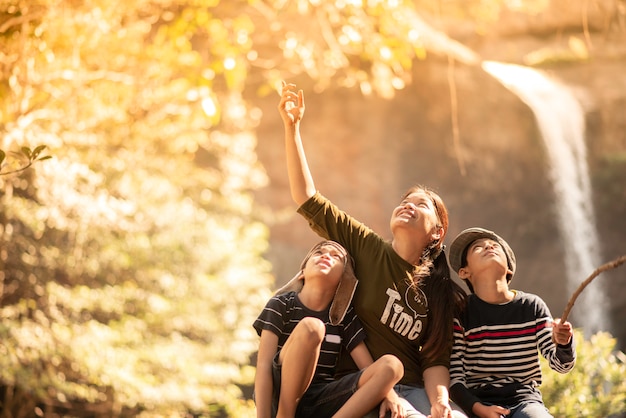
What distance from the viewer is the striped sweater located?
2.28 m

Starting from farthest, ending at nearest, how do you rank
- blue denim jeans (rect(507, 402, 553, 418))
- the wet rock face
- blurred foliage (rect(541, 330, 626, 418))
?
the wet rock face → blurred foliage (rect(541, 330, 626, 418)) → blue denim jeans (rect(507, 402, 553, 418))

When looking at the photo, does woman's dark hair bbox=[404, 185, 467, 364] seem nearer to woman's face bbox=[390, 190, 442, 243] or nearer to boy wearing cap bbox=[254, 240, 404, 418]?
woman's face bbox=[390, 190, 442, 243]

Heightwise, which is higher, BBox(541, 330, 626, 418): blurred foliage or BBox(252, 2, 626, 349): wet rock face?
BBox(252, 2, 626, 349): wet rock face

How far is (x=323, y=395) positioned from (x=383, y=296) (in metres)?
0.38

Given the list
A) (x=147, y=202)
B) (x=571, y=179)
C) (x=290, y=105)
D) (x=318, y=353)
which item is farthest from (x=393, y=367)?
(x=571, y=179)

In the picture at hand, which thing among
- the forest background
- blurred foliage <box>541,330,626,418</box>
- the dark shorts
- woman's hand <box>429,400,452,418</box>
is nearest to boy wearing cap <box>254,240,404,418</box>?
the dark shorts

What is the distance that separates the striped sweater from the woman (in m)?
0.07

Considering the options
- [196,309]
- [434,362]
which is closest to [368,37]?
[434,362]

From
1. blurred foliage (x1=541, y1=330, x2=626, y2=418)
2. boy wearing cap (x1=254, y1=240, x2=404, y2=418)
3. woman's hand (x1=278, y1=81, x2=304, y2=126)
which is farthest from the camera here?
blurred foliage (x1=541, y1=330, x2=626, y2=418)

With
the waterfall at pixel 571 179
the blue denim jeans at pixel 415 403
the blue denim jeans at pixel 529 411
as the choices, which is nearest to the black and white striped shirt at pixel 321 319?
the blue denim jeans at pixel 415 403

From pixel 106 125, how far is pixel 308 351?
196 inches

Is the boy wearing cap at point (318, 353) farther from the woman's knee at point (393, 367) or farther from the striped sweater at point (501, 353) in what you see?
the striped sweater at point (501, 353)

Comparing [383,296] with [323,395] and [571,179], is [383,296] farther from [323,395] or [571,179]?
[571,179]

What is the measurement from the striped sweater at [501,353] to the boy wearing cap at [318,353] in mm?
312
